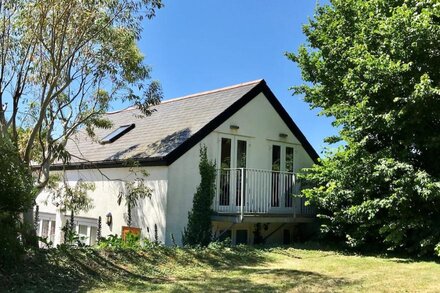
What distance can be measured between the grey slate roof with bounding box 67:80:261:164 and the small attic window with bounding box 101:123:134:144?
8.3 inches

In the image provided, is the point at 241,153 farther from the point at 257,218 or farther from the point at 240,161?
the point at 257,218

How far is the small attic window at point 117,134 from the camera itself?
18.6 m

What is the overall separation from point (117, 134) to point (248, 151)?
555 cm

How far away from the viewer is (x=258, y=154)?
17.2 m

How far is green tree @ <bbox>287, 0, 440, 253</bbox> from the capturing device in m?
12.2

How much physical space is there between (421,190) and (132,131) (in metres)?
11.2

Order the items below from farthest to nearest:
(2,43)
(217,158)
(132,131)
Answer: (132,131) < (217,158) < (2,43)

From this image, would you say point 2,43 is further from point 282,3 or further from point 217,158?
point 282,3

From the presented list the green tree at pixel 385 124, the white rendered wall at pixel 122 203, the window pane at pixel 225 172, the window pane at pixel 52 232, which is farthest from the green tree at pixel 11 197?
the window pane at pixel 52 232

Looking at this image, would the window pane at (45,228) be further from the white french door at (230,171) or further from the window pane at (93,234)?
the white french door at (230,171)

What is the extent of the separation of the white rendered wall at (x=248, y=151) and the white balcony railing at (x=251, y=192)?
0.72 metres

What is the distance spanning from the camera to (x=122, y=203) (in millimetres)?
16203

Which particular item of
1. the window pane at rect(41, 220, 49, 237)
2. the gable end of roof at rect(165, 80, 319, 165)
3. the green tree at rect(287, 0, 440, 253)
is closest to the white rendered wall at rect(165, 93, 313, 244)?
the gable end of roof at rect(165, 80, 319, 165)

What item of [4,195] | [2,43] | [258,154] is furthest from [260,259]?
[2,43]
